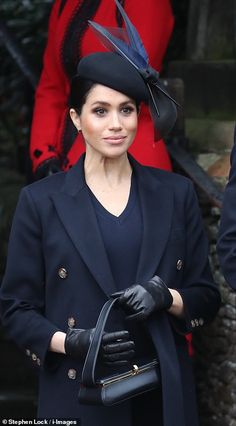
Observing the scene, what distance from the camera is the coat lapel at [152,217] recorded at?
3.34 meters

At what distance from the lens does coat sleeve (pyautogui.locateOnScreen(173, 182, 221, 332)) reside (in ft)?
11.3

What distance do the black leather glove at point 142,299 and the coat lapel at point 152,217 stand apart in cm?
10

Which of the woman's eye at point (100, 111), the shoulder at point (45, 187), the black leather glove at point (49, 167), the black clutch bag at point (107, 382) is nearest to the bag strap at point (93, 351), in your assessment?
the black clutch bag at point (107, 382)

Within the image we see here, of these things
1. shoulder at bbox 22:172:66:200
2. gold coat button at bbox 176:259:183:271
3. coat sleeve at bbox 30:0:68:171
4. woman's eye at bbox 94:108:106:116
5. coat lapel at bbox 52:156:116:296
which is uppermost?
coat sleeve at bbox 30:0:68:171

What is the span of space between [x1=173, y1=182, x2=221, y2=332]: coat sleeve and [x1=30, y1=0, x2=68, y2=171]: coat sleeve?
1018 mm

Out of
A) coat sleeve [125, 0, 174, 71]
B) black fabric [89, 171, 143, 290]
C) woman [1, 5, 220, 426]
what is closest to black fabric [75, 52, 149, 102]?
woman [1, 5, 220, 426]

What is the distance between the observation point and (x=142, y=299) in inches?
125

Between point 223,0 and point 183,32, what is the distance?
35.9 inches

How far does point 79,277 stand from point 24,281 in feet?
0.60

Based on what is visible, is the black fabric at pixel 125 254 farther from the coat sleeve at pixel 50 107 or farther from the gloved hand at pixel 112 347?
the coat sleeve at pixel 50 107

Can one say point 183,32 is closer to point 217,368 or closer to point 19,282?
point 217,368

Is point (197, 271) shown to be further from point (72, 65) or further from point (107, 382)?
point (72, 65)

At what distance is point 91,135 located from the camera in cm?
342

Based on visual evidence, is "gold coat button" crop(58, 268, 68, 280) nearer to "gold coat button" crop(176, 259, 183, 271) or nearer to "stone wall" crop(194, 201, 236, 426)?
"gold coat button" crop(176, 259, 183, 271)
